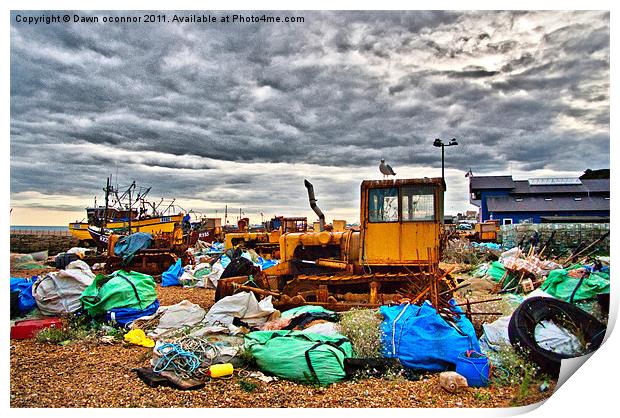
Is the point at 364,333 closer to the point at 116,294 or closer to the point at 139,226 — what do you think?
the point at 116,294

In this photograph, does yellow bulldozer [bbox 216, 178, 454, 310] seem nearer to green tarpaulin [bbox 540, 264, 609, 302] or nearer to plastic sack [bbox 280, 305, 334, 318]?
plastic sack [bbox 280, 305, 334, 318]

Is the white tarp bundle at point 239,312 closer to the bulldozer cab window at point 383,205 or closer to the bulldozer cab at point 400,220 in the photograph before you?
the bulldozer cab at point 400,220

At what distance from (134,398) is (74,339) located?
2.13 metres

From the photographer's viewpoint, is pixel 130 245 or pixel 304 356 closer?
pixel 304 356

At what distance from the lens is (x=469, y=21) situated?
197 inches

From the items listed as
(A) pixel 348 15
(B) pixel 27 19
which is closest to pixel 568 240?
(A) pixel 348 15

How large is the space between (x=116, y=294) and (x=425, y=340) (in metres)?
4.27

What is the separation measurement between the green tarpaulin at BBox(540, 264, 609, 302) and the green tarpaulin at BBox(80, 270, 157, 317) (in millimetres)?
5832

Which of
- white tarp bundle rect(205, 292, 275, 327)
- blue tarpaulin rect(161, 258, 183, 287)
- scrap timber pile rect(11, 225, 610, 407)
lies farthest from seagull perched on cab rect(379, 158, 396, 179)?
blue tarpaulin rect(161, 258, 183, 287)

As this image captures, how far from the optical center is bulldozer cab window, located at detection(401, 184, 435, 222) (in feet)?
22.0

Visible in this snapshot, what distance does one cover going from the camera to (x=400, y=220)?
677cm

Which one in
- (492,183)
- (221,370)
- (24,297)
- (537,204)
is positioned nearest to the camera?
(221,370)

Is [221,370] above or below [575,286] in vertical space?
below

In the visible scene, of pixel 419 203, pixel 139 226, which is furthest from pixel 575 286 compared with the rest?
pixel 139 226
